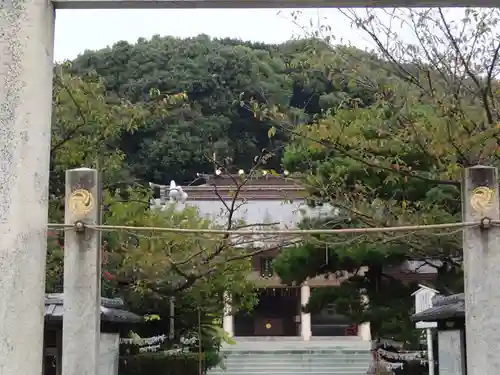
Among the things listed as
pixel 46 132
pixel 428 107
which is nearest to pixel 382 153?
pixel 428 107

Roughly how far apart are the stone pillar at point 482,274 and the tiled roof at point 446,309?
129 inches

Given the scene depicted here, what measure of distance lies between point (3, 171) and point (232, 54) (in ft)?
94.0

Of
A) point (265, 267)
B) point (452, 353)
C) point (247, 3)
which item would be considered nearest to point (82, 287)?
point (247, 3)

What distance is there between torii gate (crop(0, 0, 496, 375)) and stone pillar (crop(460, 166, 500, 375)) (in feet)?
4.59

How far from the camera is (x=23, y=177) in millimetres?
2477

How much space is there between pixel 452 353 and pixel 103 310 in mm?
3890

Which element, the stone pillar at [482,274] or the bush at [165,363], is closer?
the stone pillar at [482,274]

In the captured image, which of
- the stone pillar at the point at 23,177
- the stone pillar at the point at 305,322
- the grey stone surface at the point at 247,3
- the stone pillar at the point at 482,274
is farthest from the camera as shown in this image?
the stone pillar at the point at 305,322

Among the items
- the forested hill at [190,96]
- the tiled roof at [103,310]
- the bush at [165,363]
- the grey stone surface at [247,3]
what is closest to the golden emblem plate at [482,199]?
the grey stone surface at [247,3]

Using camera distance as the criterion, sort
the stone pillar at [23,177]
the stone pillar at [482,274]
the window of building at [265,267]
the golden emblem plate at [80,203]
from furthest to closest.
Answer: the window of building at [265,267] → the golden emblem plate at [80,203] → the stone pillar at [482,274] → the stone pillar at [23,177]

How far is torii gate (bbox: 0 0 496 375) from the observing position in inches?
96.0

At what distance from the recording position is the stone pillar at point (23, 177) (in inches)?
95.8

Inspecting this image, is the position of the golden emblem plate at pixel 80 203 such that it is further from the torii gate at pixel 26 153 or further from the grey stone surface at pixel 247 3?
the grey stone surface at pixel 247 3

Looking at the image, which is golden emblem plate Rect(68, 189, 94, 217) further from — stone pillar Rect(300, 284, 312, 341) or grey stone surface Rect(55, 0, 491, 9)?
stone pillar Rect(300, 284, 312, 341)
